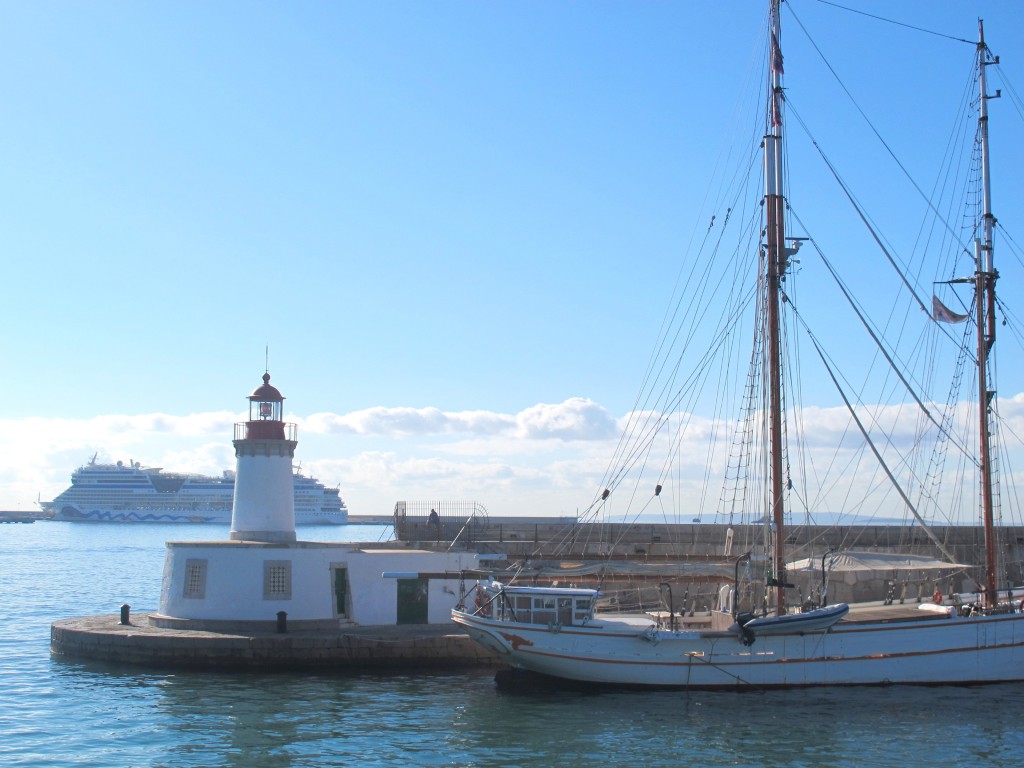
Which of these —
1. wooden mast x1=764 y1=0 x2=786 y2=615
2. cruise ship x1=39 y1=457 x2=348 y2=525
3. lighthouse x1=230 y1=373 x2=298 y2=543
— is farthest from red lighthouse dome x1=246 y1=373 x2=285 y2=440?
cruise ship x1=39 y1=457 x2=348 y2=525

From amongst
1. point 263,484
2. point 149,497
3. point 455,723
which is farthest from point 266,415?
point 149,497

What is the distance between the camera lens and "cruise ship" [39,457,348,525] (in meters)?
168

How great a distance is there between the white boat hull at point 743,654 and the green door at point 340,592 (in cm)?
583

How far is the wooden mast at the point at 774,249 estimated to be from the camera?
27.7 m

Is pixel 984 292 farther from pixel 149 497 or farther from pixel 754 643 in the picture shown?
pixel 149 497

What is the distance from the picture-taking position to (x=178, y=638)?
2745 cm

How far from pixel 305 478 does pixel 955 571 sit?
14705 centimetres

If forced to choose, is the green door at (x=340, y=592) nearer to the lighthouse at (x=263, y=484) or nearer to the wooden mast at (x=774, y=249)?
the lighthouse at (x=263, y=484)

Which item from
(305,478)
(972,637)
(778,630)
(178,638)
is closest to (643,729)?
(778,630)

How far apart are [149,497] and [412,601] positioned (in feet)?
498

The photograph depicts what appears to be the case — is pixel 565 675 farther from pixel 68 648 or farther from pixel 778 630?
pixel 68 648

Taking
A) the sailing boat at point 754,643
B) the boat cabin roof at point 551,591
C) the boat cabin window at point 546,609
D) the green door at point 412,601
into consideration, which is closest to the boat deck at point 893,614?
the sailing boat at point 754,643

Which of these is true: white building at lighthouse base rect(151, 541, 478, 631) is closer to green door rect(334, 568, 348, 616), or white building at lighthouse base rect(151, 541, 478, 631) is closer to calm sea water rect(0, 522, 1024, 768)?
green door rect(334, 568, 348, 616)

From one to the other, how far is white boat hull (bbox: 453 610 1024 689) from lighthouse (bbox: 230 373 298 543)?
8.88 metres
